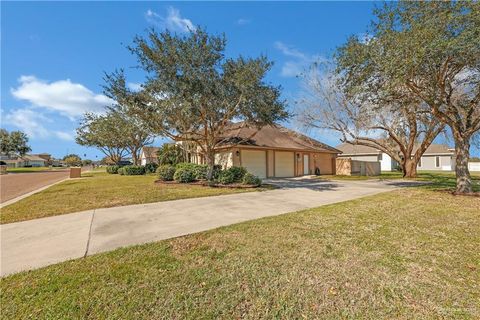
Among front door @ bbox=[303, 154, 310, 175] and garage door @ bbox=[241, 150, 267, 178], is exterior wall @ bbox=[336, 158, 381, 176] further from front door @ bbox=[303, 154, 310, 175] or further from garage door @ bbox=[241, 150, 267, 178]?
garage door @ bbox=[241, 150, 267, 178]

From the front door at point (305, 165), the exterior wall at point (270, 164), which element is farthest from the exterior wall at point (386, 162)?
the exterior wall at point (270, 164)

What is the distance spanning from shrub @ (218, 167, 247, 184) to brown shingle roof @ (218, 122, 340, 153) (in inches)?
121

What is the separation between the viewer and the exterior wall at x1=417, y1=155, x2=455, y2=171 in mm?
35188

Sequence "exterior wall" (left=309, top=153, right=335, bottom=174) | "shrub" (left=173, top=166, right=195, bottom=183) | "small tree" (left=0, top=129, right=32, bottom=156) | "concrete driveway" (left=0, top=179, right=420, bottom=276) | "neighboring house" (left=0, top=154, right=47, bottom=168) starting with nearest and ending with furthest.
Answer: "concrete driveway" (left=0, top=179, right=420, bottom=276)
"shrub" (left=173, top=166, right=195, bottom=183)
"exterior wall" (left=309, top=153, right=335, bottom=174)
"small tree" (left=0, top=129, right=32, bottom=156)
"neighboring house" (left=0, top=154, right=47, bottom=168)

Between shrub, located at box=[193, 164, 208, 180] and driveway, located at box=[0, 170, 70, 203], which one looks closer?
driveway, located at box=[0, 170, 70, 203]

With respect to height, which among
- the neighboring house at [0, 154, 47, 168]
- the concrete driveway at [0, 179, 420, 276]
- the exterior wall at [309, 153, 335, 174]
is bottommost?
the concrete driveway at [0, 179, 420, 276]

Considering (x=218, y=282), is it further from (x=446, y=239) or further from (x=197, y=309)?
(x=446, y=239)

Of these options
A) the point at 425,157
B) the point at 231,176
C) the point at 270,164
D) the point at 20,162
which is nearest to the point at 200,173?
the point at 231,176

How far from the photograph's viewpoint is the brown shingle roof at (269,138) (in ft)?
57.2

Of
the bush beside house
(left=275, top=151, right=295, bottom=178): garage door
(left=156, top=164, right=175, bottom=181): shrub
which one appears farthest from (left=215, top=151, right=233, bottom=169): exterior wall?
(left=275, top=151, right=295, bottom=178): garage door

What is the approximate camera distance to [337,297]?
9.14 feet

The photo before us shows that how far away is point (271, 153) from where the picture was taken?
64.6 feet

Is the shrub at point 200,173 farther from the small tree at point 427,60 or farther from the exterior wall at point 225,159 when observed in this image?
the small tree at point 427,60

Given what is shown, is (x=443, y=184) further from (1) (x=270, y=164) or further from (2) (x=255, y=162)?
(2) (x=255, y=162)
